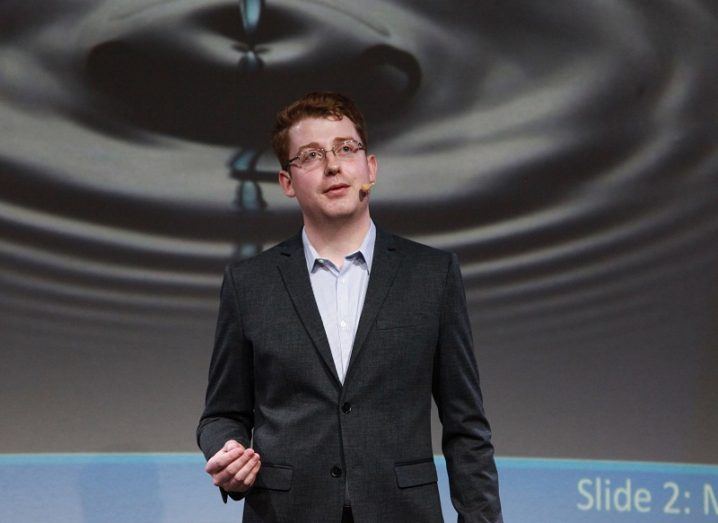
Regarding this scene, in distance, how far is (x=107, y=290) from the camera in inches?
115

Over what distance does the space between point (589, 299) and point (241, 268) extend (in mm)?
1388

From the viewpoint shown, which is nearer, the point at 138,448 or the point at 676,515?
the point at 676,515

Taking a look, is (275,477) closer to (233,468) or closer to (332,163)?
(233,468)

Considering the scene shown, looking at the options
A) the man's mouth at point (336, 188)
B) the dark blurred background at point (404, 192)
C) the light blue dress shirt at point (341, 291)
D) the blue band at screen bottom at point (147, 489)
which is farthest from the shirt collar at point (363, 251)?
the blue band at screen bottom at point (147, 489)

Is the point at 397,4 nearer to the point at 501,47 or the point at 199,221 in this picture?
the point at 501,47

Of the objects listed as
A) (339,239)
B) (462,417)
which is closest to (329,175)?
(339,239)

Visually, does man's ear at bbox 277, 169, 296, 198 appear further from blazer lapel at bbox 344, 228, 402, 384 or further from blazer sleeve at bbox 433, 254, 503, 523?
blazer sleeve at bbox 433, 254, 503, 523

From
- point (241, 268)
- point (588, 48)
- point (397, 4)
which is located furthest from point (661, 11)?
point (241, 268)

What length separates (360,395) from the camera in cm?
158

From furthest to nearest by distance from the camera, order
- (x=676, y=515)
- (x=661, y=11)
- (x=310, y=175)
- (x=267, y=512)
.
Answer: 1. (x=661, y=11)
2. (x=676, y=515)
3. (x=310, y=175)
4. (x=267, y=512)

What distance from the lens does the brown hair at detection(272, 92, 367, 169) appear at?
1.78m

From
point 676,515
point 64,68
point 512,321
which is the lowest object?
point 676,515

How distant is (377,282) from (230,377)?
1.16 ft

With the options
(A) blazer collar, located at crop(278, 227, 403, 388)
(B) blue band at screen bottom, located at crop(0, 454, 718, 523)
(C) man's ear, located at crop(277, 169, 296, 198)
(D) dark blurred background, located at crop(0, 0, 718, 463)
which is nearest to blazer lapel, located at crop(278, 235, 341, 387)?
(A) blazer collar, located at crop(278, 227, 403, 388)
